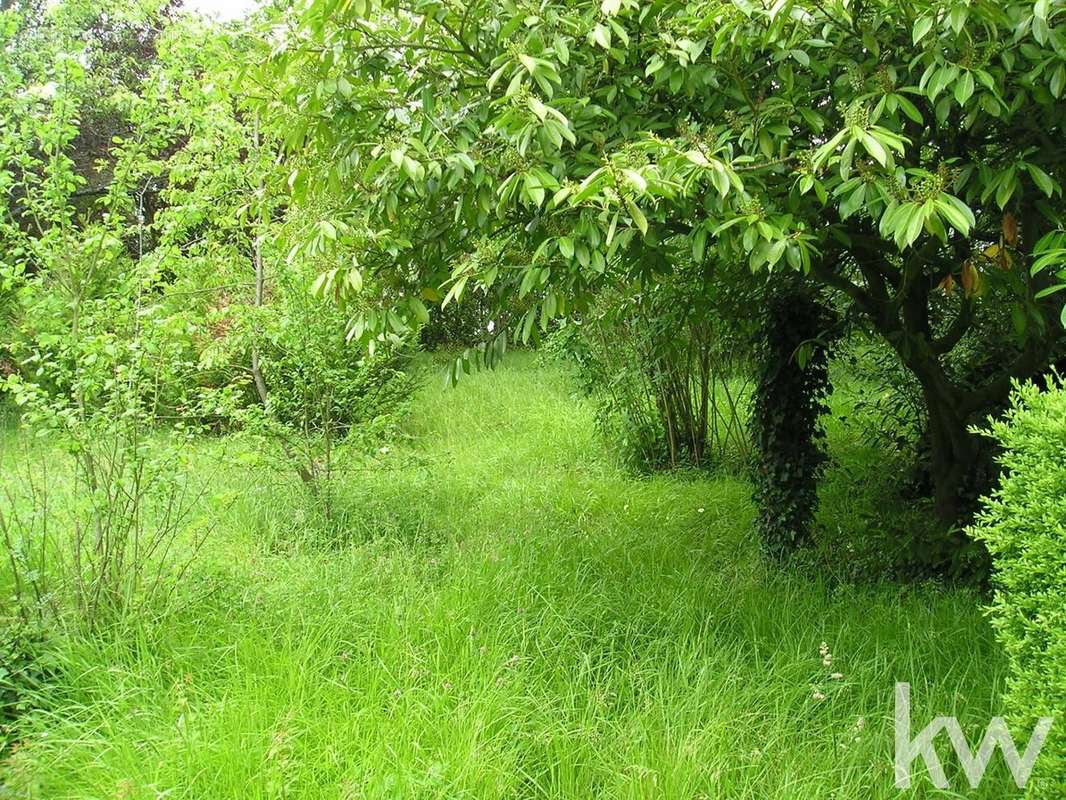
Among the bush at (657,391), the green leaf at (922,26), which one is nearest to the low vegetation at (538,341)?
the green leaf at (922,26)

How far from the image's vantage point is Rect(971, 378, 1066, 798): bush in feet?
5.99

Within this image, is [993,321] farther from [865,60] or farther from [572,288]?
[572,288]

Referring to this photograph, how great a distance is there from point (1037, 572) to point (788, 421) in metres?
2.52

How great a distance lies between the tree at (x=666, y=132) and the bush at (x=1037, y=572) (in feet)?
1.72

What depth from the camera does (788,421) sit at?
440 centimetres

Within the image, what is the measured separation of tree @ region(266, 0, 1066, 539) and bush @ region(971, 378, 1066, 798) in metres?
0.52

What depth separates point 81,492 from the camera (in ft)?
11.5

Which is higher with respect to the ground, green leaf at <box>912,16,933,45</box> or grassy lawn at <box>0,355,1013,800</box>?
green leaf at <box>912,16,933,45</box>

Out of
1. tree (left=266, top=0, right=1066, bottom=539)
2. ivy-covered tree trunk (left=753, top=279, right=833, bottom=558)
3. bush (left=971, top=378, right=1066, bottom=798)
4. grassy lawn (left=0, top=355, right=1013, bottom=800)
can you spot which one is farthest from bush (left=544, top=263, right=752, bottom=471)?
bush (left=971, top=378, right=1066, bottom=798)

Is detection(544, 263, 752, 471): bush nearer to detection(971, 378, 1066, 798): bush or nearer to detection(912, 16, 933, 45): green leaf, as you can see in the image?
detection(912, 16, 933, 45): green leaf

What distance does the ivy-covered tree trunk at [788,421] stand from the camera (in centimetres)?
426

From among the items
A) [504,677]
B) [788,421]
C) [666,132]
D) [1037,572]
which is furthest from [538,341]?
[1037,572]

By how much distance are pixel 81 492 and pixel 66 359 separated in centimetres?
72

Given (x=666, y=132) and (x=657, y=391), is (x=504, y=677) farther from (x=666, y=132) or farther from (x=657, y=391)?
(x=657, y=391)
